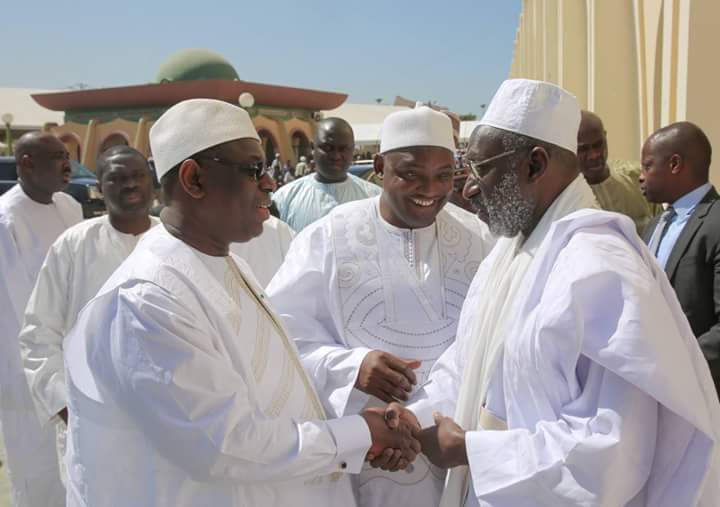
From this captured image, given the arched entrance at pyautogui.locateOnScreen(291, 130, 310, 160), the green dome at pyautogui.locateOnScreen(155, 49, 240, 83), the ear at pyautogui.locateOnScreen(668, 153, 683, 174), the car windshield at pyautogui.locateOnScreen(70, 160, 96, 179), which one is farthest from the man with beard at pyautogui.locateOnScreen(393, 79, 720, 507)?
the green dome at pyautogui.locateOnScreen(155, 49, 240, 83)

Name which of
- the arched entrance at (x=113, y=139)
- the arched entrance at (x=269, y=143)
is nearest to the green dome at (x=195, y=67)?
the arched entrance at (x=113, y=139)

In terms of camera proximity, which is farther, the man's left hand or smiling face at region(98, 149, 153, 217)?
smiling face at region(98, 149, 153, 217)

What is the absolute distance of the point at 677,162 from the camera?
3.88 m

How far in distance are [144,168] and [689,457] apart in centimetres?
310

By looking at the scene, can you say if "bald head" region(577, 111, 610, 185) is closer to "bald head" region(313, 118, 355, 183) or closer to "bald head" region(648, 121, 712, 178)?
"bald head" region(648, 121, 712, 178)

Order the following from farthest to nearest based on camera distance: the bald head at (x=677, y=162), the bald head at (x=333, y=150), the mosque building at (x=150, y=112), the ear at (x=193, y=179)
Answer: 1. the mosque building at (x=150, y=112)
2. the bald head at (x=333, y=150)
3. the bald head at (x=677, y=162)
4. the ear at (x=193, y=179)

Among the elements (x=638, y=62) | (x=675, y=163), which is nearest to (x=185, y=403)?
(x=675, y=163)

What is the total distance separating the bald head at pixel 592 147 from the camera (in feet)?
15.5

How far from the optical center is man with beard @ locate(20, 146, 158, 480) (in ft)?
10.6

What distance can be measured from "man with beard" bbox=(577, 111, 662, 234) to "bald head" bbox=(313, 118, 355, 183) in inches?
71.8

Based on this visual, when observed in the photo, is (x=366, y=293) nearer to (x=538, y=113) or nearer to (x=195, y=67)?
(x=538, y=113)

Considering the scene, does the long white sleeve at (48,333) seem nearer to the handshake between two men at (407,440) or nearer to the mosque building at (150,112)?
the handshake between two men at (407,440)

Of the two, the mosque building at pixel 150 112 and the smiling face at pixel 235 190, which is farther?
the mosque building at pixel 150 112

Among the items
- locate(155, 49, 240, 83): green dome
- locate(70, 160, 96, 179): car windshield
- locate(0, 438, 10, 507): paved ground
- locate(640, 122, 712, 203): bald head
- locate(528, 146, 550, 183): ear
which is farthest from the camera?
locate(155, 49, 240, 83): green dome
